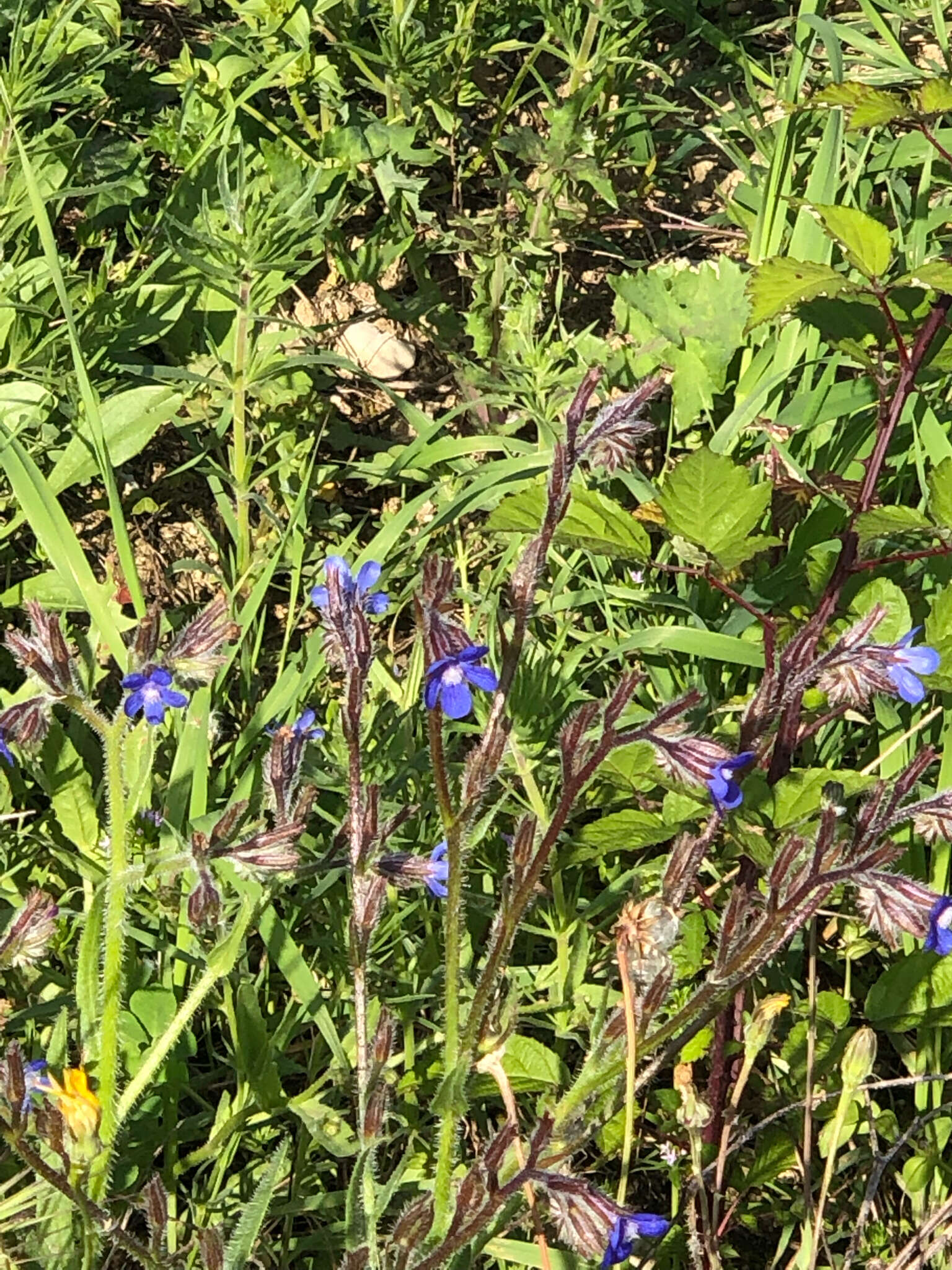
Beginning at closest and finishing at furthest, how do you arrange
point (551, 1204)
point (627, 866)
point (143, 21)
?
1. point (551, 1204)
2. point (627, 866)
3. point (143, 21)

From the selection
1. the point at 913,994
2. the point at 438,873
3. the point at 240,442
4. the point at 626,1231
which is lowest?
the point at 913,994

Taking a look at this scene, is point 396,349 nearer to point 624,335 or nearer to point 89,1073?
point 624,335

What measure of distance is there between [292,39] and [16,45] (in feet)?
2.59

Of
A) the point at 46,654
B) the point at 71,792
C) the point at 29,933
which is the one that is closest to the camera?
the point at 46,654

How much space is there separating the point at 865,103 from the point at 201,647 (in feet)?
5.05

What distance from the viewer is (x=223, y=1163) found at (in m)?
2.43

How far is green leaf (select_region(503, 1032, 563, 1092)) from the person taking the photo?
2.44m

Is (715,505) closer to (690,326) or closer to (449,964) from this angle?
(449,964)

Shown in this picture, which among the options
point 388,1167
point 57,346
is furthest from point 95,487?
point 388,1167

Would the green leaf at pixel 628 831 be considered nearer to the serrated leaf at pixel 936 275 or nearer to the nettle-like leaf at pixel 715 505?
the nettle-like leaf at pixel 715 505

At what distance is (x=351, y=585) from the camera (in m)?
1.92

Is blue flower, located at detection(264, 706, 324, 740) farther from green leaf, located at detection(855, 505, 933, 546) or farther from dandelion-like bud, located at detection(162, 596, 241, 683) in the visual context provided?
green leaf, located at detection(855, 505, 933, 546)

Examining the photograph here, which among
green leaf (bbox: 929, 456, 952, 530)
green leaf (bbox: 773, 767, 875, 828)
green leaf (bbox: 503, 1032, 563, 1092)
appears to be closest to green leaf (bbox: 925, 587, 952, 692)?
green leaf (bbox: 929, 456, 952, 530)

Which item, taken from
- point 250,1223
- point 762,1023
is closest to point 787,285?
point 762,1023
